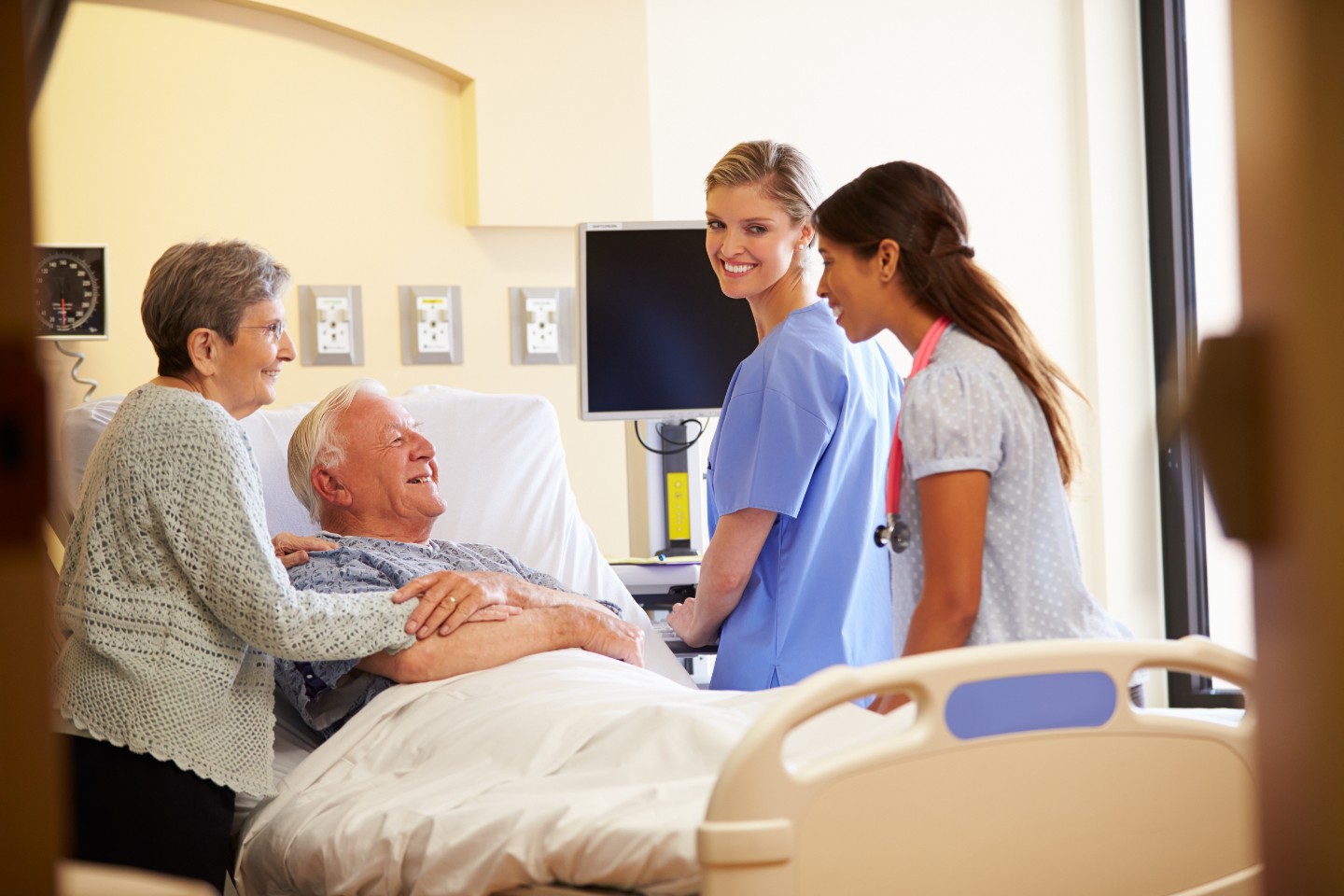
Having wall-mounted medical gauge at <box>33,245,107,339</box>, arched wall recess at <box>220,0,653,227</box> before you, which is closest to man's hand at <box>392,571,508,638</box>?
wall-mounted medical gauge at <box>33,245,107,339</box>

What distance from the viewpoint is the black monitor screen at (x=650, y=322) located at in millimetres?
3201

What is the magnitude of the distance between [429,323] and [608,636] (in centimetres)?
151

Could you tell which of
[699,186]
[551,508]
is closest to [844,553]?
[551,508]

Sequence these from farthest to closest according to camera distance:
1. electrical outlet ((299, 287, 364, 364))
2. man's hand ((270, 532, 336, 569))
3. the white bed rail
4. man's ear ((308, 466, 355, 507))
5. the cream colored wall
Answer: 1. electrical outlet ((299, 287, 364, 364))
2. the cream colored wall
3. man's ear ((308, 466, 355, 507))
4. man's hand ((270, 532, 336, 569))
5. the white bed rail

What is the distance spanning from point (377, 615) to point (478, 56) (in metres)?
2.03

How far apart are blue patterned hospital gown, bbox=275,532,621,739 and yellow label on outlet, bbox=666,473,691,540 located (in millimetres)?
862

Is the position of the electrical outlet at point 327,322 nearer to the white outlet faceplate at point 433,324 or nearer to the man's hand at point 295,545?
the white outlet faceplate at point 433,324

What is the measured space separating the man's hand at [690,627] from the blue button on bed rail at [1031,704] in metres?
1.15

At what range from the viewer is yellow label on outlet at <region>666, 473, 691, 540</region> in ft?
11.0

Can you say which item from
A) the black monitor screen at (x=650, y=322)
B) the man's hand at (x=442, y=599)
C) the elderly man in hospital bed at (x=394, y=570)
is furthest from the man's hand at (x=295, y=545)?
the black monitor screen at (x=650, y=322)

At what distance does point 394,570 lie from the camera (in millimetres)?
2348

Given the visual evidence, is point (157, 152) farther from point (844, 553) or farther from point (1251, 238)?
point (1251, 238)

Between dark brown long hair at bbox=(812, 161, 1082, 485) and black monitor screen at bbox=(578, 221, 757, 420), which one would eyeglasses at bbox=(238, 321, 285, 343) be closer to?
dark brown long hair at bbox=(812, 161, 1082, 485)

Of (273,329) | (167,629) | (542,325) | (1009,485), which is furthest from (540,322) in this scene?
(1009,485)
